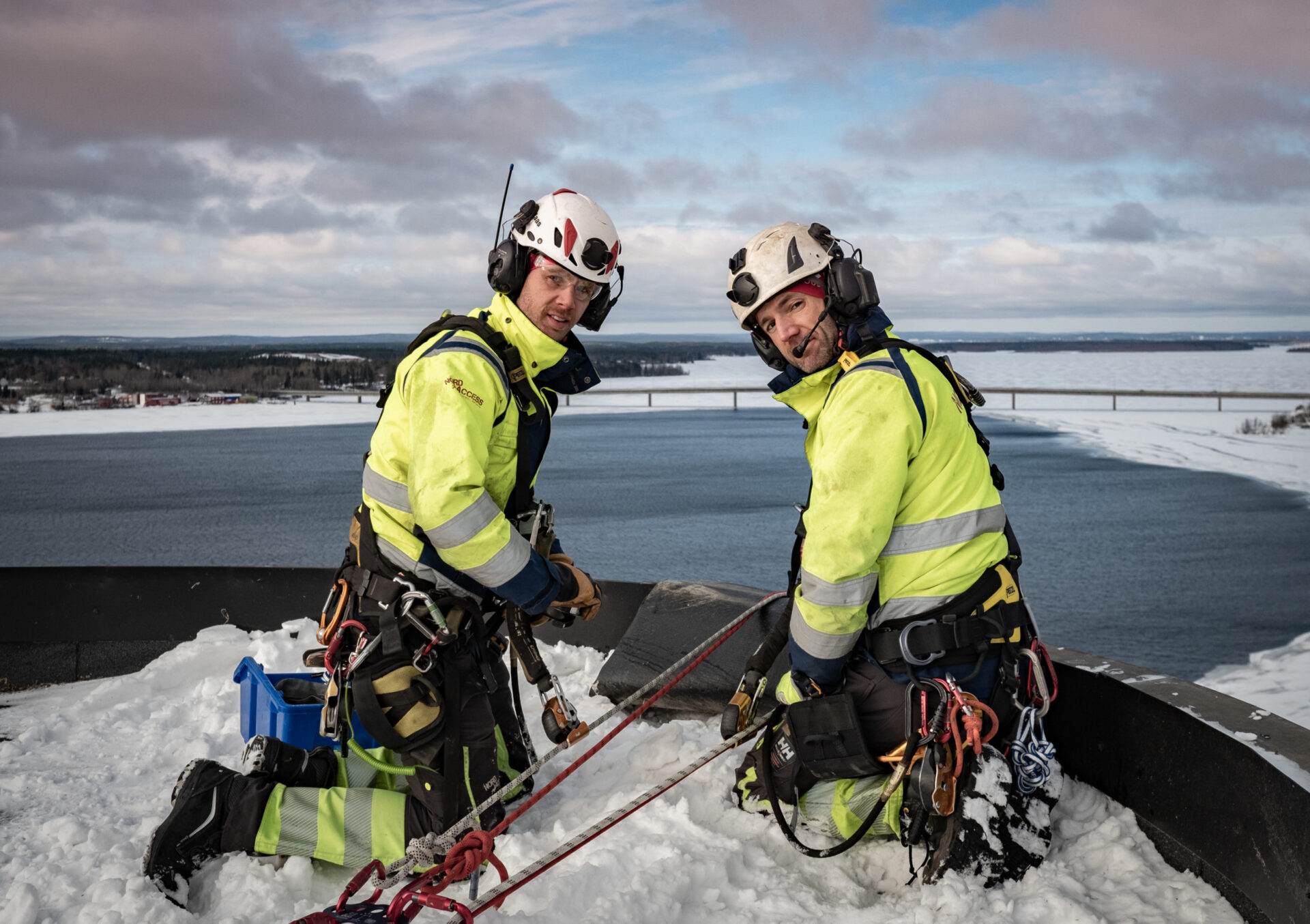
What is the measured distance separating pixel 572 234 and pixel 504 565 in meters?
1.12

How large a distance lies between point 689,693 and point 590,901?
171 cm

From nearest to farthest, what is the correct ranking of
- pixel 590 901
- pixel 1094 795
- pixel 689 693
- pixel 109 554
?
pixel 590 901 < pixel 1094 795 < pixel 689 693 < pixel 109 554

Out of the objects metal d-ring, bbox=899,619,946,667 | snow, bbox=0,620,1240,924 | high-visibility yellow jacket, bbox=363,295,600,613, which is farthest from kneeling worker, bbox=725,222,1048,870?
high-visibility yellow jacket, bbox=363,295,600,613

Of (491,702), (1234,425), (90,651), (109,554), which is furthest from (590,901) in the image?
(1234,425)

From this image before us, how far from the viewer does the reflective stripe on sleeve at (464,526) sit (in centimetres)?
288

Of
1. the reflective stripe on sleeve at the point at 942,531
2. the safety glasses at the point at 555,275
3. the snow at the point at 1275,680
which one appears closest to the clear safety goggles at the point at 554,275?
the safety glasses at the point at 555,275

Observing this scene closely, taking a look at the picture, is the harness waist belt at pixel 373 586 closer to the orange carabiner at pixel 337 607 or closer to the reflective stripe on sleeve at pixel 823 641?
the orange carabiner at pixel 337 607

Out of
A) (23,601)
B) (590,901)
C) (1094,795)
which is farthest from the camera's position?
(23,601)

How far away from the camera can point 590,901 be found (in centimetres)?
265

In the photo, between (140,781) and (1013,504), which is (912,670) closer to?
(140,781)

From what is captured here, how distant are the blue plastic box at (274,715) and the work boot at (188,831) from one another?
47 centimetres

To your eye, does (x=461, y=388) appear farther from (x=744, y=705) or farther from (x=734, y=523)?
(x=734, y=523)

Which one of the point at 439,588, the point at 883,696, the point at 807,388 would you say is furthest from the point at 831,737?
the point at 439,588

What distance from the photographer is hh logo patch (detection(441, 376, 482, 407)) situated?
9.66 feet
